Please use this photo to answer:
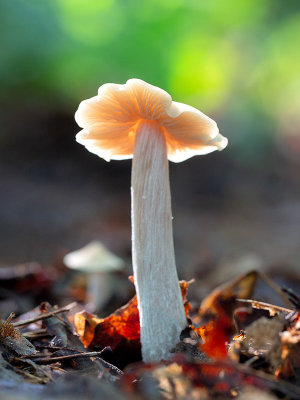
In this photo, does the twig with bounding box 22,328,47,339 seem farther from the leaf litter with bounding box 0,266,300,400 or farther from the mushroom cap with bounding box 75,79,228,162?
the mushroom cap with bounding box 75,79,228,162

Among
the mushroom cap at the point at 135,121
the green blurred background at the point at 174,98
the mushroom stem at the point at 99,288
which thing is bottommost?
the mushroom stem at the point at 99,288

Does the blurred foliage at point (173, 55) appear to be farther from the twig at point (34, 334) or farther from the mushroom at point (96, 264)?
the twig at point (34, 334)

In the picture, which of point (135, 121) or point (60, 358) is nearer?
point (60, 358)

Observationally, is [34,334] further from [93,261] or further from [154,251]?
[93,261]

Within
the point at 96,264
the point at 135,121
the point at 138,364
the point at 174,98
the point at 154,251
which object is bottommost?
the point at 138,364

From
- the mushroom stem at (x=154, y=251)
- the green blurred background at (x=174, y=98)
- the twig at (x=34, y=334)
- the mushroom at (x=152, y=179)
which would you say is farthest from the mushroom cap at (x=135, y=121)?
the green blurred background at (x=174, y=98)

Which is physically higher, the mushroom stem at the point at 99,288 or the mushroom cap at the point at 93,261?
the mushroom cap at the point at 93,261

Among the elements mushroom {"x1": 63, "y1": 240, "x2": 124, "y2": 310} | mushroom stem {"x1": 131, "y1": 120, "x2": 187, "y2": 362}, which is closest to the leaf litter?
mushroom stem {"x1": 131, "y1": 120, "x2": 187, "y2": 362}

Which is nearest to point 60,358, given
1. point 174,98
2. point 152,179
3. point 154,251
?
point 154,251
